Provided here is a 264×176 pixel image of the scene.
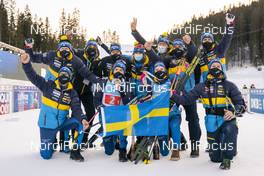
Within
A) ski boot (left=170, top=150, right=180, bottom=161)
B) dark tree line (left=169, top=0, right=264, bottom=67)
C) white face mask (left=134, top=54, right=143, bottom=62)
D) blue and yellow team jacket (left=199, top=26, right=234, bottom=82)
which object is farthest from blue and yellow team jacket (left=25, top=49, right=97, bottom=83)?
dark tree line (left=169, top=0, right=264, bottom=67)

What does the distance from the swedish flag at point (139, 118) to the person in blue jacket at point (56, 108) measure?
1.70 feet

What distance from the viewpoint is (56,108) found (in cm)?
611

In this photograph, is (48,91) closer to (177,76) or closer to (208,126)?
(177,76)

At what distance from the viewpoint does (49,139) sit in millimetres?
6137

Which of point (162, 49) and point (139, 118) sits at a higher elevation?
point (162, 49)

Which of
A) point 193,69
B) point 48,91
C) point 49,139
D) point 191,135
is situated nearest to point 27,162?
point 49,139

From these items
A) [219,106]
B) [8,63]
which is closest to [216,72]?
[219,106]

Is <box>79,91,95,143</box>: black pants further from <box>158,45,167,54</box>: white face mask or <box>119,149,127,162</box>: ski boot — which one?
<box>158,45,167,54</box>: white face mask

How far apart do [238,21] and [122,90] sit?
89.8 metres

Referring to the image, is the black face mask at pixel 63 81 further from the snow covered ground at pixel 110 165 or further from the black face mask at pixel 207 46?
the black face mask at pixel 207 46

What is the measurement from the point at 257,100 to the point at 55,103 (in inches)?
562

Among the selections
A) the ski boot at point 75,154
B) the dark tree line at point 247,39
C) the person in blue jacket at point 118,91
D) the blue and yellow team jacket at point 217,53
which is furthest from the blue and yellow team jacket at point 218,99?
the dark tree line at point 247,39

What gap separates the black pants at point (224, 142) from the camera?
5320mm

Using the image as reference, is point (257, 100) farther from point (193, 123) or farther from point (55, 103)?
point (55, 103)
